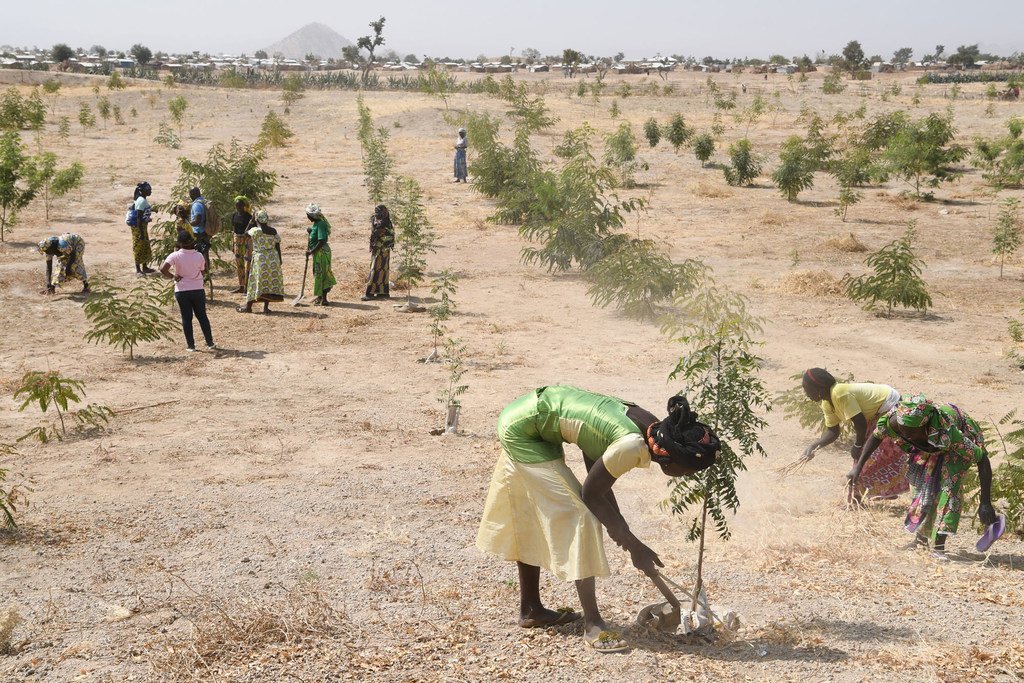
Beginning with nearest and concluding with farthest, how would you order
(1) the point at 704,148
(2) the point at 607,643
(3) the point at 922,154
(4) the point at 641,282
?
1. (2) the point at 607,643
2. (4) the point at 641,282
3. (3) the point at 922,154
4. (1) the point at 704,148

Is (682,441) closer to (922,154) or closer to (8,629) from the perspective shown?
(8,629)

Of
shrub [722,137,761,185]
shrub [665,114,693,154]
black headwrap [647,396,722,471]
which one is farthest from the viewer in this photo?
shrub [665,114,693,154]

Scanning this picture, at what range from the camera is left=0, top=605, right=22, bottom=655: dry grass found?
14.6 feet

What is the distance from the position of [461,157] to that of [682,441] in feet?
62.7

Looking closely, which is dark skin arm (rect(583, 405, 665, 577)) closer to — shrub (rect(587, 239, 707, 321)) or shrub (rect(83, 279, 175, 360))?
shrub (rect(83, 279, 175, 360))

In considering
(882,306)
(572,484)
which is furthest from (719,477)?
(882,306)

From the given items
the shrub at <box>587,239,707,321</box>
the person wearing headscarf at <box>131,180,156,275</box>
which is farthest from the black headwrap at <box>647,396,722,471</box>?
the person wearing headscarf at <box>131,180,156,275</box>

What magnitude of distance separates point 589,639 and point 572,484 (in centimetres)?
74

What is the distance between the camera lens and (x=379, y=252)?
12648 millimetres

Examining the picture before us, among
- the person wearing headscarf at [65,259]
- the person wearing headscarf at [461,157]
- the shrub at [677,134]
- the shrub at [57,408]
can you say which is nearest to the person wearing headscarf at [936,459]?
the shrub at [57,408]

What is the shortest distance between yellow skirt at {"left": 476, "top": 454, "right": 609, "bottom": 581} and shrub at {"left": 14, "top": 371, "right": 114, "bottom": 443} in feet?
14.7

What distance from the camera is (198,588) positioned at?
5.17m

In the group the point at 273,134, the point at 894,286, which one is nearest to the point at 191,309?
the point at 894,286

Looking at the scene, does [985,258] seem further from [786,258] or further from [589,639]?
[589,639]
